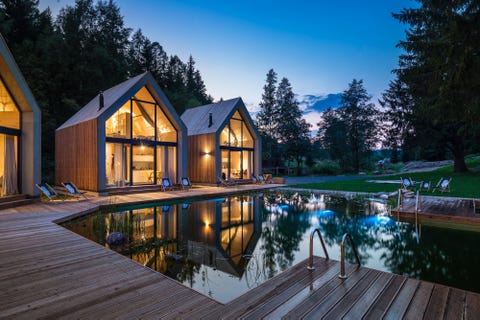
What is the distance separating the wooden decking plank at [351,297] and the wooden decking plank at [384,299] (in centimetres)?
16

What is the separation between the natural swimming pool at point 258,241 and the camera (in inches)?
157

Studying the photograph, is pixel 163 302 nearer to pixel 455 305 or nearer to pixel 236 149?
pixel 455 305

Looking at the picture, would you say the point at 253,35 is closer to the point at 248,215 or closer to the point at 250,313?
the point at 248,215

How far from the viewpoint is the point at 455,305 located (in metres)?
2.49

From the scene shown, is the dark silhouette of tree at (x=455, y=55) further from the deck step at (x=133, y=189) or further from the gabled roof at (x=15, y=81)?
the gabled roof at (x=15, y=81)

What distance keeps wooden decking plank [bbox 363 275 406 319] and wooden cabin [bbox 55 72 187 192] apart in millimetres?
10551

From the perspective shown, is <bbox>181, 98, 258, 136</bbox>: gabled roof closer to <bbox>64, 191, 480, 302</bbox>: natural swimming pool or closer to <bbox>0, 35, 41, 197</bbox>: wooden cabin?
<bbox>64, 191, 480, 302</bbox>: natural swimming pool

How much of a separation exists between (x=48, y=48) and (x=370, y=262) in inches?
1022

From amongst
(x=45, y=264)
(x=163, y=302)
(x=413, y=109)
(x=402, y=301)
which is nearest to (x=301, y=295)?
(x=402, y=301)

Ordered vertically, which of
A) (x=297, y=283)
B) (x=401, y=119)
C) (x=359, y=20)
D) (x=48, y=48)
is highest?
(x=359, y=20)

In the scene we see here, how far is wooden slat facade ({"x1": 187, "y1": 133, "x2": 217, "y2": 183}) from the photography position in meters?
15.2

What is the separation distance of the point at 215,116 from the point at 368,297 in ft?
48.2

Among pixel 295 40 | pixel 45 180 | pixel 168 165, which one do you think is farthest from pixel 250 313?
pixel 295 40

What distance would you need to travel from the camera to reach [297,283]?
2.96 meters
